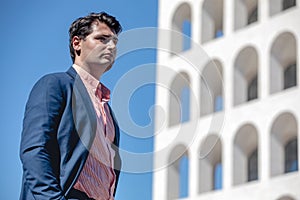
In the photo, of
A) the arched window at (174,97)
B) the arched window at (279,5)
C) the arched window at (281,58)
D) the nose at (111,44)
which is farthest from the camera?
the arched window at (174,97)

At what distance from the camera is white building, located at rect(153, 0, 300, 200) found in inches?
1206

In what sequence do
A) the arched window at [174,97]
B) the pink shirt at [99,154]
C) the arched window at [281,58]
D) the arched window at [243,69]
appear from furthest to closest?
the arched window at [174,97], the arched window at [243,69], the arched window at [281,58], the pink shirt at [99,154]

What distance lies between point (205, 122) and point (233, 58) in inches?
80.6

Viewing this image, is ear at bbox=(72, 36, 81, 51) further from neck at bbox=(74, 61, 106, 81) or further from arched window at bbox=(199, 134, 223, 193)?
arched window at bbox=(199, 134, 223, 193)

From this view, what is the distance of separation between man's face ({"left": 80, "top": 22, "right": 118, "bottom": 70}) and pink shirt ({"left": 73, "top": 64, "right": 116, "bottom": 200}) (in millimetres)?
42

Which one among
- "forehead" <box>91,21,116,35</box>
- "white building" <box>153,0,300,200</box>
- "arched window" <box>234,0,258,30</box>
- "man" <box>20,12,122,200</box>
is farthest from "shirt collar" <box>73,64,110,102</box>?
"arched window" <box>234,0,258,30</box>

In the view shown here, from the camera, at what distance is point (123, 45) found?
3010 millimetres

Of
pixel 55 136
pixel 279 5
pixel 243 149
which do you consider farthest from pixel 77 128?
pixel 279 5

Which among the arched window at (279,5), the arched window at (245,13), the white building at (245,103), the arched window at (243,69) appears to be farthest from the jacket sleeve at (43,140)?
the arched window at (245,13)

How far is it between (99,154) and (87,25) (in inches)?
14.3

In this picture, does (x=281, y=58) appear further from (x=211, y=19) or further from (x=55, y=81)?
(x=55, y=81)

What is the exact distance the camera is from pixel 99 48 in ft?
9.92

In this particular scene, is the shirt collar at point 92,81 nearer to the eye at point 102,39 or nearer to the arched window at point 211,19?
A: the eye at point 102,39

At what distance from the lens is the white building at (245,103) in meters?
30.6
